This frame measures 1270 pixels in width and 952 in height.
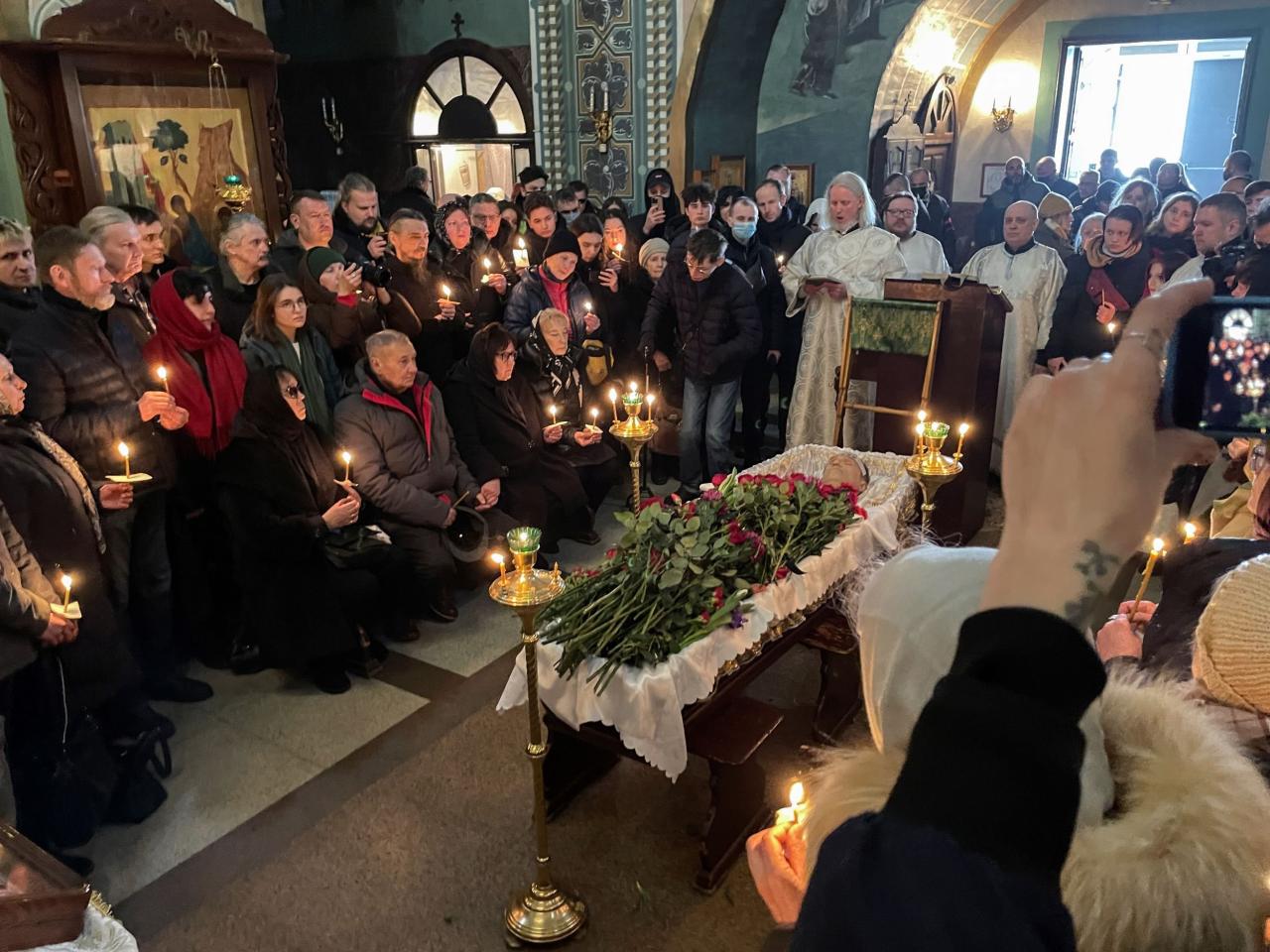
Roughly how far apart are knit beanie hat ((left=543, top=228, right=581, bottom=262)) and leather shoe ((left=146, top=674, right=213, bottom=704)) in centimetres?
328

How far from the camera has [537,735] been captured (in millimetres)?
2621

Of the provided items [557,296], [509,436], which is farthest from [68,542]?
[557,296]

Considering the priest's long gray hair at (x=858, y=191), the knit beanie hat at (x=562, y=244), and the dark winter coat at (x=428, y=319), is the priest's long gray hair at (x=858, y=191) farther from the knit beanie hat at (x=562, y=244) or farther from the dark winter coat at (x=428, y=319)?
the dark winter coat at (x=428, y=319)

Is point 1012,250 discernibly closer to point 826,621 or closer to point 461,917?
point 826,621

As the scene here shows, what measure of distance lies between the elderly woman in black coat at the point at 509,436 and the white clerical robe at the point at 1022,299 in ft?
9.56

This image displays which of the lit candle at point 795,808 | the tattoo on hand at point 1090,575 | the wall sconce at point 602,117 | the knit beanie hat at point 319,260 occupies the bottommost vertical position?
the lit candle at point 795,808

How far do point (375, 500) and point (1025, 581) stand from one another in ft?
13.4

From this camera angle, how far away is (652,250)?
22.4 ft

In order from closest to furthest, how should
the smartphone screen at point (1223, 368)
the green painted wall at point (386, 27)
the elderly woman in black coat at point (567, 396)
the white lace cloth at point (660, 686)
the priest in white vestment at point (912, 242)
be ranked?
1. the smartphone screen at point (1223, 368)
2. the white lace cloth at point (660, 686)
3. the elderly woman in black coat at point (567, 396)
4. the priest in white vestment at point (912, 242)
5. the green painted wall at point (386, 27)

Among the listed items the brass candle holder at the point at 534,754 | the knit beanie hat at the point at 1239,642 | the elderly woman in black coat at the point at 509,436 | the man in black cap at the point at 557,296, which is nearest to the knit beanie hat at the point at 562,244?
the man in black cap at the point at 557,296

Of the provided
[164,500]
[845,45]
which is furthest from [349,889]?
[845,45]

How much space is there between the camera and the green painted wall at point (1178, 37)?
1219cm

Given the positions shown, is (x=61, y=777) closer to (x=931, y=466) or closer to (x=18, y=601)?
(x=18, y=601)

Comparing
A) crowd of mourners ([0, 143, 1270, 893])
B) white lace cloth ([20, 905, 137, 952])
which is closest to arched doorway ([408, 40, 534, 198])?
crowd of mourners ([0, 143, 1270, 893])
